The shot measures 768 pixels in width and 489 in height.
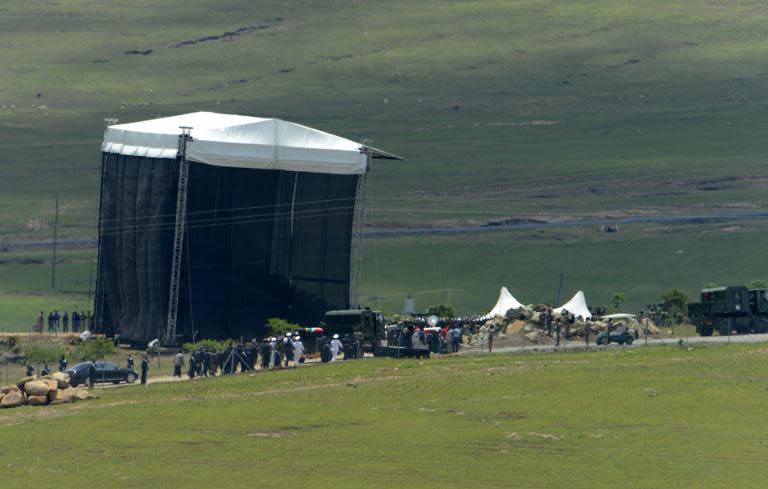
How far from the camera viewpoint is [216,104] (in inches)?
7598

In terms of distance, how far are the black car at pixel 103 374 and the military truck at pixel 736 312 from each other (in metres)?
26.3

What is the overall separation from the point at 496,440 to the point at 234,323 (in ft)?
127

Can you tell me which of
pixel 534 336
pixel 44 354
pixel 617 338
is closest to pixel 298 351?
pixel 534 336

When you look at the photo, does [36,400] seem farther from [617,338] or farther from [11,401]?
[617,338]

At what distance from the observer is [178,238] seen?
85.6 m

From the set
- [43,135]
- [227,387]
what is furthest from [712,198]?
[227,387]

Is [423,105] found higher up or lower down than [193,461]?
higher up

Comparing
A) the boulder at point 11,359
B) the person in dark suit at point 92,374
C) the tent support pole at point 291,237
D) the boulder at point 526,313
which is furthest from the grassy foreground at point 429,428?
the tent support pole at point 291,237

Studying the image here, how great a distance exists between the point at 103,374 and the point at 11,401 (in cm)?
990

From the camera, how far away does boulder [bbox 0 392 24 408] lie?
6069 cm

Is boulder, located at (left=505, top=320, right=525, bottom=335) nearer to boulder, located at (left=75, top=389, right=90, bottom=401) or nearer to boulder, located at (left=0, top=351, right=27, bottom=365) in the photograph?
boulder, located at (left=0, top=351, right=27, bottom=365)

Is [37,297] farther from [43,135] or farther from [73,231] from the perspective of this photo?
[43,135]

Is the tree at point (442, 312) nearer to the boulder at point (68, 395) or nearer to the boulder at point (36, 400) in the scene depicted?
the boulder at point (68, 395)

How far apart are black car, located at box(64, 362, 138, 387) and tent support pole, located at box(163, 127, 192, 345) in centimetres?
1340
